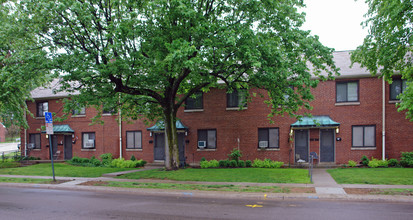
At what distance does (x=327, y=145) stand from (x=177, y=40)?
508 inches

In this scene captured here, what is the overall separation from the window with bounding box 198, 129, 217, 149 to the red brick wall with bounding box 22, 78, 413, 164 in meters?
0.31

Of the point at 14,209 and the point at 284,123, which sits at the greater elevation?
the point at 284,123

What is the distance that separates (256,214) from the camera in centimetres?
816

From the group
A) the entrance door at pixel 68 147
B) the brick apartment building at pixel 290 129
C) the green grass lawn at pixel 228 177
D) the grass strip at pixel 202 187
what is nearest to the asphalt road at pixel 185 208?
the grass strip at pixel 202 187

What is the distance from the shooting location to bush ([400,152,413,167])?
17422 mm

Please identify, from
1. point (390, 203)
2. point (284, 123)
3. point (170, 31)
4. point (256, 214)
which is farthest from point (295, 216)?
point (284, 123)

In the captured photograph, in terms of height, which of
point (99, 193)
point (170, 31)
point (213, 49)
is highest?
point (170, 31)

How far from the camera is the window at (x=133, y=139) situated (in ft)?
77.9

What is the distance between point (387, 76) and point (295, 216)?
35.1 ft

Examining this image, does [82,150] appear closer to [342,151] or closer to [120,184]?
[120,184]

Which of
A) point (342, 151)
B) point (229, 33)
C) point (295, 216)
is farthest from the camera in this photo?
point (342, 151)

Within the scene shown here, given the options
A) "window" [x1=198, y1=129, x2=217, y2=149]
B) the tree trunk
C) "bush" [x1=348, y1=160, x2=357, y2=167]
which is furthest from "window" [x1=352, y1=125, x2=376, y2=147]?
the tree trunk

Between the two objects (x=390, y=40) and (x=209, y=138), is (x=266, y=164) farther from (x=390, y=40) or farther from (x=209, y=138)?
(x=390, y=40)

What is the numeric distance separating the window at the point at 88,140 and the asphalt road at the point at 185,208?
13.6m
